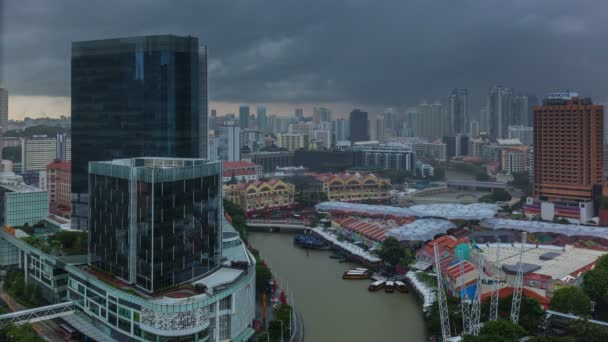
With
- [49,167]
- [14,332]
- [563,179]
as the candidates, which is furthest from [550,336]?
[49,167]

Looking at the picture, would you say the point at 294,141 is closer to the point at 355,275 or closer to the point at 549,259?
the point at 355,275

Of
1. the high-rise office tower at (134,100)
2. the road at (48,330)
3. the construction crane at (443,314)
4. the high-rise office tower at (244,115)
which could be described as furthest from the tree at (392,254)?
the high-rise office tower at (244,115)

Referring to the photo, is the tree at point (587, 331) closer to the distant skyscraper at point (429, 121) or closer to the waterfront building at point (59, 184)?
the waterfront building at point (59, 184)

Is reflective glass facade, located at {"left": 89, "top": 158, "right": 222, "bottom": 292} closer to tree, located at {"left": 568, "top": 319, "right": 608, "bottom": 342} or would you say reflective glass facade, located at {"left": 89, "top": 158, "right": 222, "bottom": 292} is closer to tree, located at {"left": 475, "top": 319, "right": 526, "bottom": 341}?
tree, located at {"left": 475, "top": 319, "right": 526, "bottom": 341}

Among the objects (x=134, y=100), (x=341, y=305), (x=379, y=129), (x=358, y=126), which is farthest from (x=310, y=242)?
(x=379, y=129)

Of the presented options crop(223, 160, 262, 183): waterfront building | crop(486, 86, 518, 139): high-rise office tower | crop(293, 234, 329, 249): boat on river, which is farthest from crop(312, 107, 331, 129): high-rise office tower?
crop(293, 234, 329, 249): boat on river
